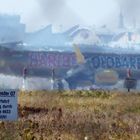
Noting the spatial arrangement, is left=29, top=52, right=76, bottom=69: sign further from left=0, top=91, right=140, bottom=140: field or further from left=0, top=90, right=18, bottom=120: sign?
left=0, top=90, right=18, bottom=120: sign

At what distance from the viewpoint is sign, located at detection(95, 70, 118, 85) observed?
37.1 m

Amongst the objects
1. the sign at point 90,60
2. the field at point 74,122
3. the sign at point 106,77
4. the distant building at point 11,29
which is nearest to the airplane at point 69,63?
the sign at point 90,60

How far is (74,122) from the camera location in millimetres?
12234

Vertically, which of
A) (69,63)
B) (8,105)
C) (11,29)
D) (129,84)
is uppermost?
(11,29)

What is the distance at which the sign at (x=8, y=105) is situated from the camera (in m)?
8.65

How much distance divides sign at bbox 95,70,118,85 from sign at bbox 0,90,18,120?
28208 mm

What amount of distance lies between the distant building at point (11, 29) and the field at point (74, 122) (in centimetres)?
5389

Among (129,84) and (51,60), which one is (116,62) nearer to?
(51,60)

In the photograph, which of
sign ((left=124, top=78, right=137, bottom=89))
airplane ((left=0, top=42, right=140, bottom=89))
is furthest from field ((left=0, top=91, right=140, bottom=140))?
airplane ((left=0, top=42, right=140, bottom=89))

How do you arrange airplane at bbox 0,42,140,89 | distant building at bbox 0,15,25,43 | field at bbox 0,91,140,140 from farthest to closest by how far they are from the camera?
distant building at bbox 0,15,25,43 → airplane at bbox 0,42,140,89 → field at bbox 0,91,140,140

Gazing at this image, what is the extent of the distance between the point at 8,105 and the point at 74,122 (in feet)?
12.2

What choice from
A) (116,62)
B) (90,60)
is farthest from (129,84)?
(90,60)

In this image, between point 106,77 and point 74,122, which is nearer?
point 74,122

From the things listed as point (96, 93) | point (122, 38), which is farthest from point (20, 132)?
point (122, 38)
